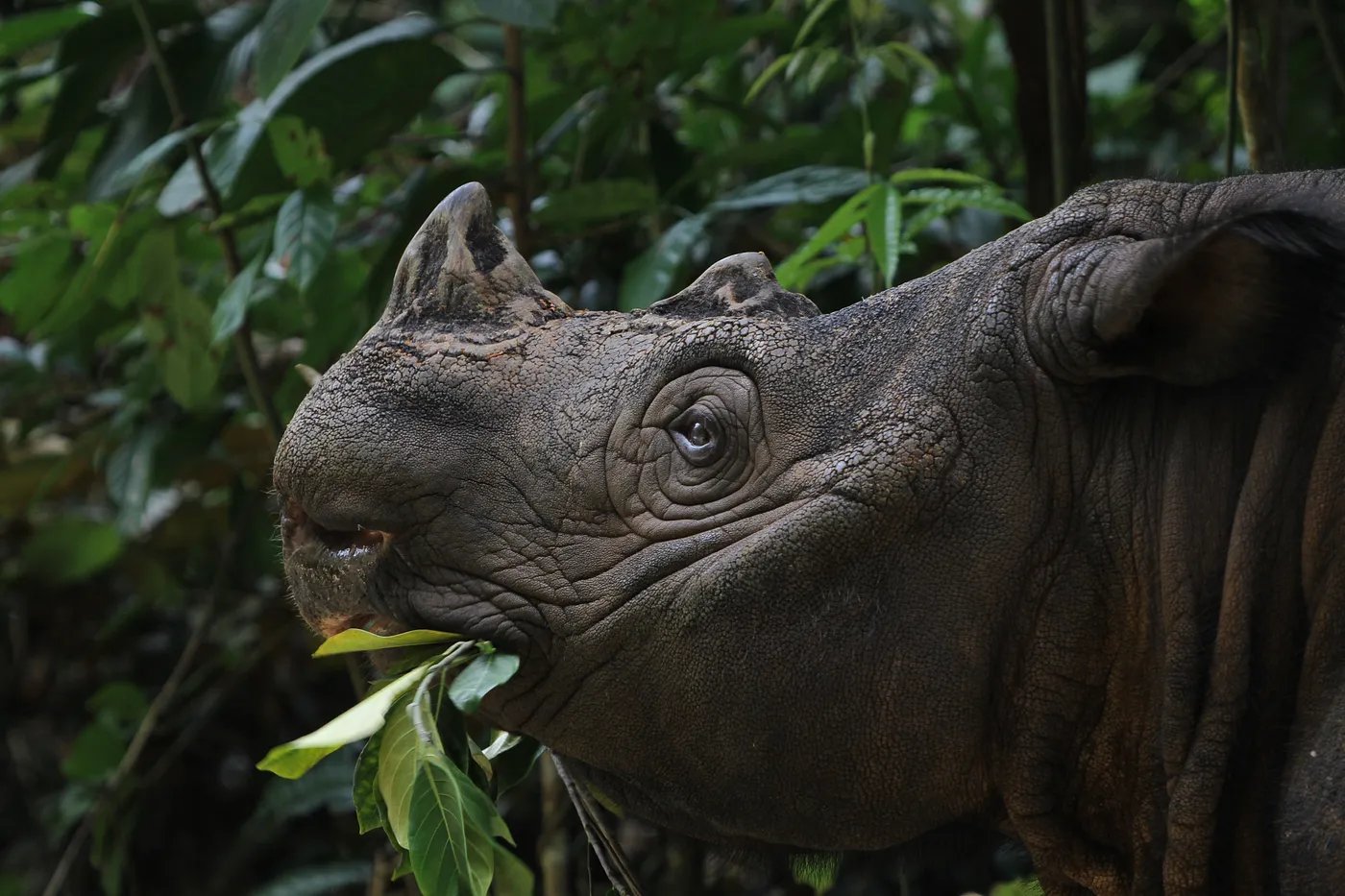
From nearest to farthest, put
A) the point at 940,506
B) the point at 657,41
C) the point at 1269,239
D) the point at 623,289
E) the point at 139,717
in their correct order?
the point at 1269,239 < the point at 940,506 < the point at 623,289 < the point at 657,41 < the point at 139,717

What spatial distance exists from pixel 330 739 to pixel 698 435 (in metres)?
0.56

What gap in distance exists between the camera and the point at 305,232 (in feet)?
9.76

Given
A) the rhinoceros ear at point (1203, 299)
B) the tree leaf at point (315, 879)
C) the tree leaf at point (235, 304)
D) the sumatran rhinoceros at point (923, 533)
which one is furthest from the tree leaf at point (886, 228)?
the tree leaf at point (315, 879)

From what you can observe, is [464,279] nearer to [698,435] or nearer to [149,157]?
[698,435]

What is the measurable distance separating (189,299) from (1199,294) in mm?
2388

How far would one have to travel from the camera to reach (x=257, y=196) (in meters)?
3.34

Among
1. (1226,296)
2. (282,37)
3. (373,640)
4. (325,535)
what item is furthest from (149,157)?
(1226,296)

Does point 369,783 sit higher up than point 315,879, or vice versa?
point 369,783

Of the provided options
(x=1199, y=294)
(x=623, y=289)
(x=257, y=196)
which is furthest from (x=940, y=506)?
(x=257, y=196)

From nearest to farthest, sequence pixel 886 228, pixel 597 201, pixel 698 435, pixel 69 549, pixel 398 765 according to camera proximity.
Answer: pixel 398 765 → pixel 698 435 → pixel 886 228 → pixel 597 201 → pixel 69 549

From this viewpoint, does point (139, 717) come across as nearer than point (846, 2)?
No

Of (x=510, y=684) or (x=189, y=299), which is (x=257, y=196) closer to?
(x=189, y=299)

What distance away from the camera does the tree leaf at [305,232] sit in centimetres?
290

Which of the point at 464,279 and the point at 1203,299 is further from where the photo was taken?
Result: the point at 464,279
